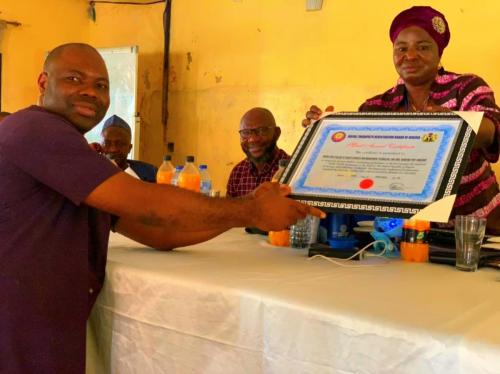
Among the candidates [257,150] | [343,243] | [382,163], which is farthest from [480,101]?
[257,150]

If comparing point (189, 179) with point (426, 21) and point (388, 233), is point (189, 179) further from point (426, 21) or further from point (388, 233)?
point (426, 21)

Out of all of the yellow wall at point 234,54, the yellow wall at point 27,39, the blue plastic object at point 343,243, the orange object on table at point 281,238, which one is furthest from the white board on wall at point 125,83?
the blue plastic object at point 343,243

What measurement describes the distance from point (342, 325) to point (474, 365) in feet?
0.79

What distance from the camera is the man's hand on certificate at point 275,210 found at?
4.59 ft

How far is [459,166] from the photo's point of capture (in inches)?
55.5

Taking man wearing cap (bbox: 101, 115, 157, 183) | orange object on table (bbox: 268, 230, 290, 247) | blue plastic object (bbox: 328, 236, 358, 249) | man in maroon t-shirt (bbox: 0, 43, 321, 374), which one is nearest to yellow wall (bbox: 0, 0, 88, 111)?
man wearing cap (bbox: 101, 115, 157, 183)

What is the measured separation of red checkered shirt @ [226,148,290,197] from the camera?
3.56 meters

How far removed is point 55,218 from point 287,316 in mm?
598

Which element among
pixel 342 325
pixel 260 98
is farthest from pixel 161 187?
pixel 260 98

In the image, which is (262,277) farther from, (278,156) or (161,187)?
(278,156)

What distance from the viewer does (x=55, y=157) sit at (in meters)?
1.20

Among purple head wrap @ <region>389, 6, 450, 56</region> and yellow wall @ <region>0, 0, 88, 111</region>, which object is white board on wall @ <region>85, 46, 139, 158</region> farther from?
purple head wrap @ <region>389, 6, 450, 56</region>

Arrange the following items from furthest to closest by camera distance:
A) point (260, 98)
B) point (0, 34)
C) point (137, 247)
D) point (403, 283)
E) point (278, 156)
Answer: point (0, 34) → point (260, 98) → point (278, 156) → point (137, 247) → point (403, 283)

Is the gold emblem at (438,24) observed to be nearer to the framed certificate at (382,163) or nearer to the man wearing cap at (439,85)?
the man wearing cap at (439,85)
